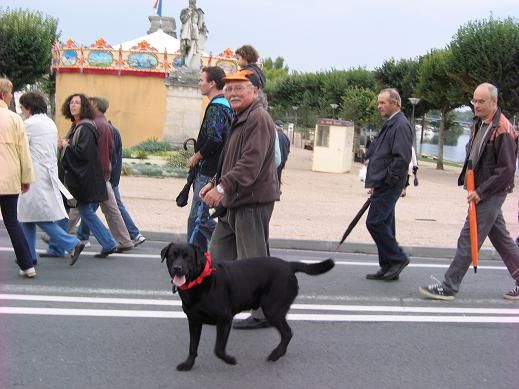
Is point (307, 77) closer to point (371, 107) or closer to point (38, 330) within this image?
point (371, 107)

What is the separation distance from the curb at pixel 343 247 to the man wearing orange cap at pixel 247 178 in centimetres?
419

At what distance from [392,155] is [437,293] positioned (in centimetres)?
143

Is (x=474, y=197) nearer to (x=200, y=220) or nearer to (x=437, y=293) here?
(x=437, y=293)

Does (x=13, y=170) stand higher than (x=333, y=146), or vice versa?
(x=13, y=170)

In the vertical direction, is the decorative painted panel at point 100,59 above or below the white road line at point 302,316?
above

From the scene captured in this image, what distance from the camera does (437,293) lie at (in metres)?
6.51

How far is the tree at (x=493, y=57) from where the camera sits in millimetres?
31797

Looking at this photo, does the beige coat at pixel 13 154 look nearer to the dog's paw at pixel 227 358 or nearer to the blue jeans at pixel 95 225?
the blue jeans at pixel 95 225

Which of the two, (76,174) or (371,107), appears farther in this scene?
(371,107)

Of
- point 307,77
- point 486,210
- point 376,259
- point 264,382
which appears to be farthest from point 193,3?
point 307,77

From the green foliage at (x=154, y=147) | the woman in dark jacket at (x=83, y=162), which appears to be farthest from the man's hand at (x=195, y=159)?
the green foliage at (x=154, y=147)

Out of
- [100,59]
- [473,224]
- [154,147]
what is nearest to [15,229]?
[473,224]

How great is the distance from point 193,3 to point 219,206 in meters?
21.6

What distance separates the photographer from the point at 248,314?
18.7ft
